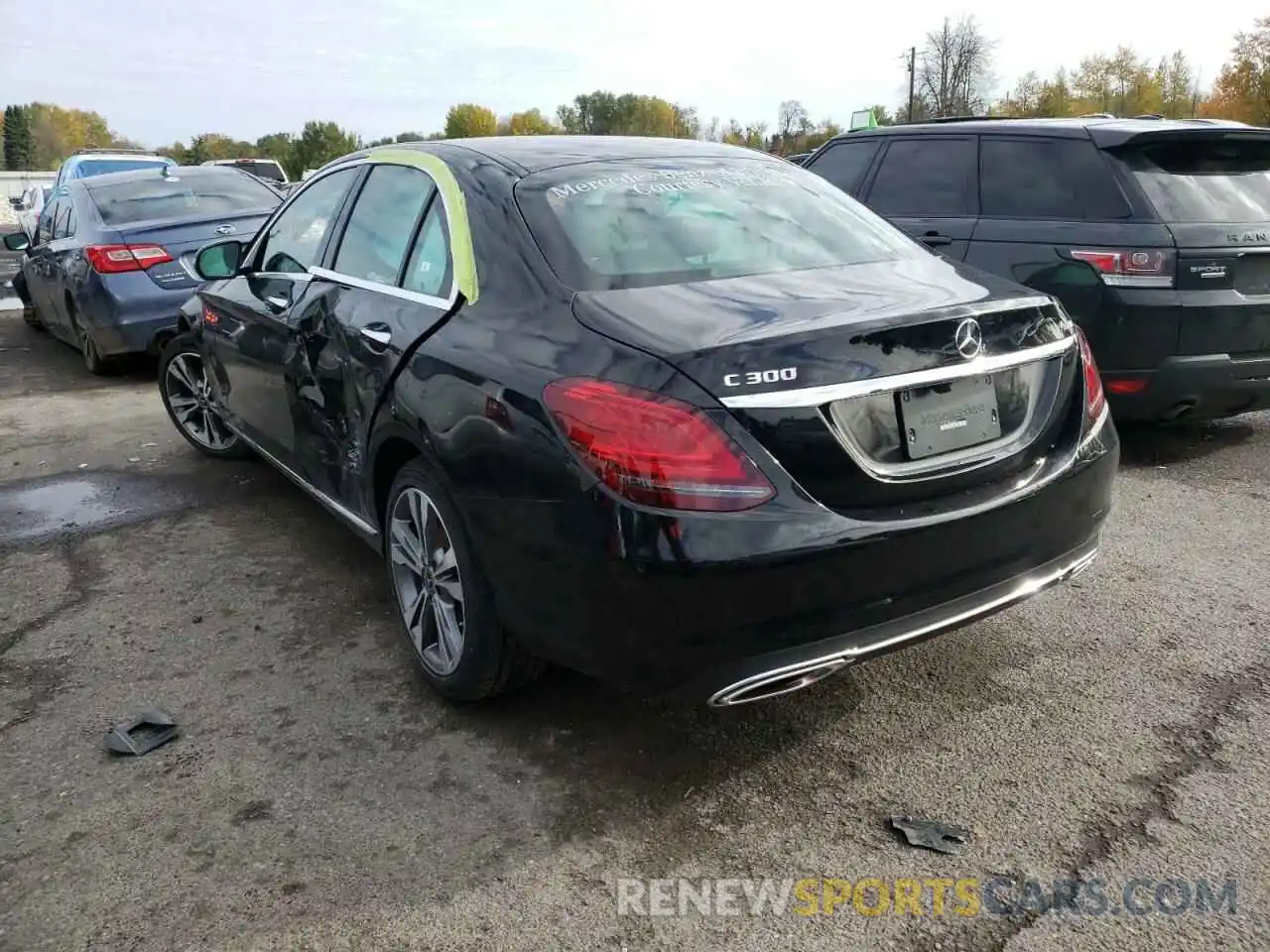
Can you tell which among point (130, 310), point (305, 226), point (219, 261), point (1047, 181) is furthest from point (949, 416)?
point (130, 310)

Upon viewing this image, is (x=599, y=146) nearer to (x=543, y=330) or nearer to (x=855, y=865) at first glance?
(x=543, y=330)

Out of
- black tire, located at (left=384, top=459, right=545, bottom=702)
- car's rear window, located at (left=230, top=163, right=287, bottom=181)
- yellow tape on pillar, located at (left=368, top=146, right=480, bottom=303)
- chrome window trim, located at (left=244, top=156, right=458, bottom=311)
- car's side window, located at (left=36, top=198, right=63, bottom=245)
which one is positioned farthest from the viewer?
car's rear window, located at (left=230, top=163, right=287, bottom=181)

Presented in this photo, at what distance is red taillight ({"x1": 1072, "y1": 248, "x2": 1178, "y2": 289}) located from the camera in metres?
5.04

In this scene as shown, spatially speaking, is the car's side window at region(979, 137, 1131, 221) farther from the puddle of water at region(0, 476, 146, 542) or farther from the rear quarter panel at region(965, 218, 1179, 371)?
the puddle of water at region(0, 476, 146, 542)

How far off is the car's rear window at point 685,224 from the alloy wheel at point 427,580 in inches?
34.6

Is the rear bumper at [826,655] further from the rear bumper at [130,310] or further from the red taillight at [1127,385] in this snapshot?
the rear bumper at [130,310]

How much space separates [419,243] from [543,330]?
0.91m

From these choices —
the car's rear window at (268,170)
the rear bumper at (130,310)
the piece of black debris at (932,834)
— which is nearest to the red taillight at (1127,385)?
the piece of black debris at (932,834)

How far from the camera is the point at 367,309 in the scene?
352cm

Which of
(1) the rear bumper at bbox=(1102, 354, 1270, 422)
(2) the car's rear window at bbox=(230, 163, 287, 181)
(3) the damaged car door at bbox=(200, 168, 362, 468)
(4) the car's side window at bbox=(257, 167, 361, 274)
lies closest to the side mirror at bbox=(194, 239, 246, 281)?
(3) the damaged car door at bbox=(200, 168, 362, 468)

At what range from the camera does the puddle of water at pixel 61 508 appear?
16.8 feet

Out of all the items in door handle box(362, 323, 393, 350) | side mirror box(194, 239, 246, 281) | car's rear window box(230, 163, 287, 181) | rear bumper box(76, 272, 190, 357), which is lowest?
rear bumper box(76, 272, 190, 357)

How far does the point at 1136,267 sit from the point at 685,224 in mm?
2979

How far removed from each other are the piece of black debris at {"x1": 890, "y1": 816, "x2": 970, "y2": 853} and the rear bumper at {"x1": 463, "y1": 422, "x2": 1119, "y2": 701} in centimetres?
45
